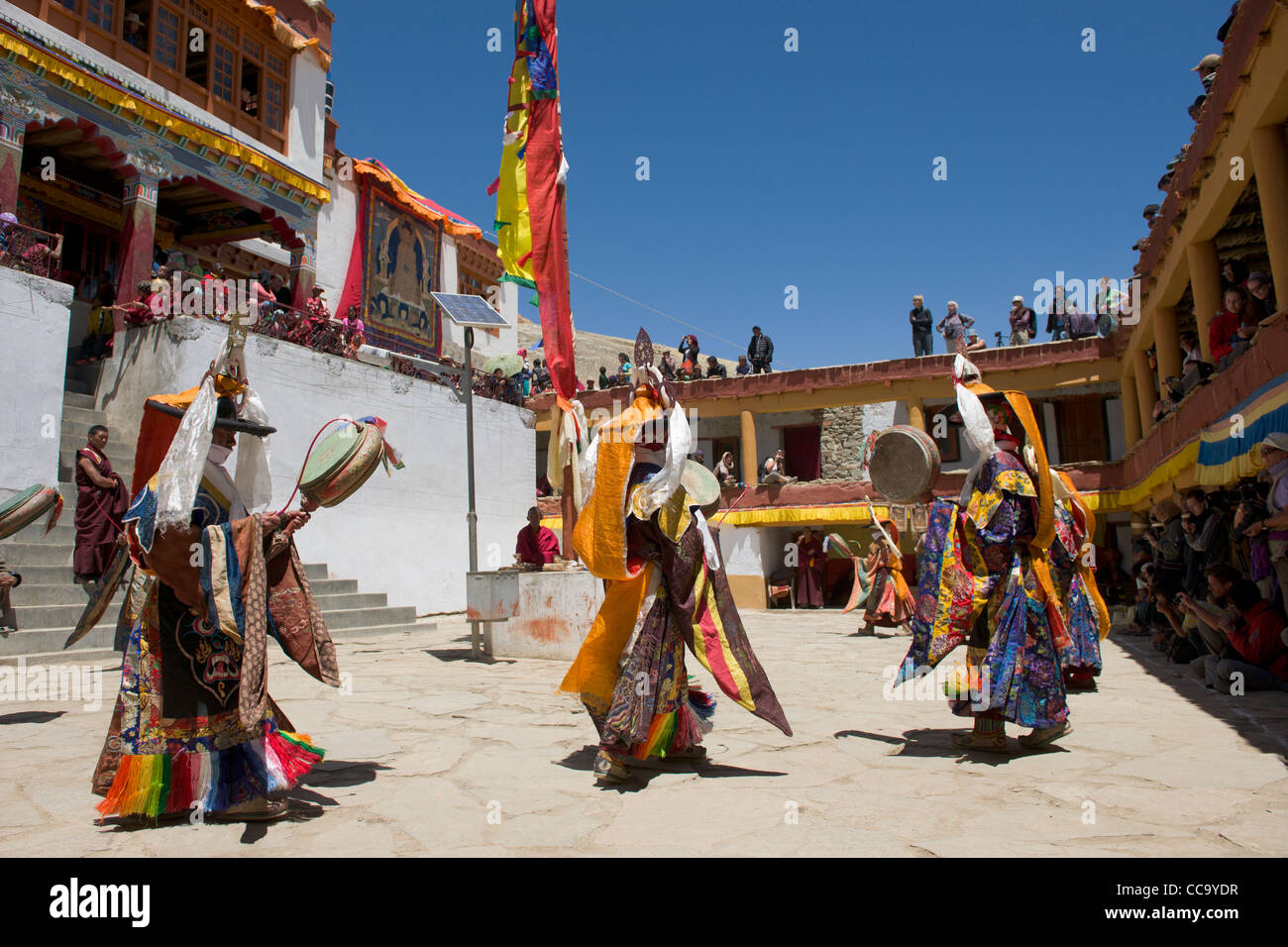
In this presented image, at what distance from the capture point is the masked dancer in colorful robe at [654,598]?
3.96 m

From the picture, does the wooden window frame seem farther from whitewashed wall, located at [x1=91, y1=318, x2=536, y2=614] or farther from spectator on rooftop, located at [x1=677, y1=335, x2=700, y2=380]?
spectator on rooftop, located at [x1=677, y1=335, x2=700, y2=380]

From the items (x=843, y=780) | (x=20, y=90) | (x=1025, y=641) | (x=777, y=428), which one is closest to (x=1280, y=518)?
(x=1025, y=641)

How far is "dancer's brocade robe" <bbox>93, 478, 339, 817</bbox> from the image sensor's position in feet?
10.4

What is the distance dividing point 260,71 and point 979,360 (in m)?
16.3

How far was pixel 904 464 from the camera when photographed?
497 centimetres

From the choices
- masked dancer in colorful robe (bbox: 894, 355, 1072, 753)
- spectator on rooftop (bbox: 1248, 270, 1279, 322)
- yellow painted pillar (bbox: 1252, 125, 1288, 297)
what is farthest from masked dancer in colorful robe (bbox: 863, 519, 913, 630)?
masked dancer in colorful robe (bbox: 894, 355, 1072, 753)

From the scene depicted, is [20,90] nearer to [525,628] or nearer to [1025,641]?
[525,628]

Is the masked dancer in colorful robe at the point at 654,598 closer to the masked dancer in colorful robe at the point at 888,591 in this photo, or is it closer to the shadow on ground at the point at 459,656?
the shadow on ground at the point at 459,656

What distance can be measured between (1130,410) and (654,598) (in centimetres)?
1698

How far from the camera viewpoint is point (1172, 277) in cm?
1204

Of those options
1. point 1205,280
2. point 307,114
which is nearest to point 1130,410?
point 1205,280

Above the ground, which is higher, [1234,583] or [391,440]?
[391,440]

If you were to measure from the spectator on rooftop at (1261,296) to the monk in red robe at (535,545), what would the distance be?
681cm

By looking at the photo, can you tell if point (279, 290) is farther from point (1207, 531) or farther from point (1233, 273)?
point (1207, 531)
